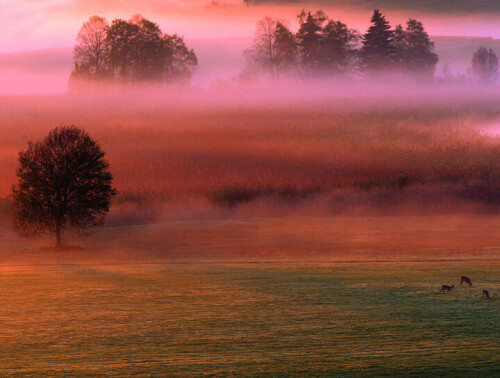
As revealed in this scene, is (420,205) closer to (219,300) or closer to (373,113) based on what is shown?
(373,113)

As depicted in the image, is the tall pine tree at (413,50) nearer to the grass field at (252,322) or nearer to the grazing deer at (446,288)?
the grass field at (252,322)

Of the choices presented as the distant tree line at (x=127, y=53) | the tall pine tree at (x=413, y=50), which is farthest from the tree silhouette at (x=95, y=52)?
the tall pine tree at (x=413, y=50)

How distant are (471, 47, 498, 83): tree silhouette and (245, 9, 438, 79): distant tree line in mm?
45803

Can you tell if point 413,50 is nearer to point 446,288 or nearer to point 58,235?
point 58,235

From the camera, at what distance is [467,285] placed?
1952 cm

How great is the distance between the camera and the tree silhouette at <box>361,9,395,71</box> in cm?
10612

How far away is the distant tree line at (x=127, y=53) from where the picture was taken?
94250 mm

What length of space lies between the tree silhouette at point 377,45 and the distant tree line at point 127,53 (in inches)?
1021

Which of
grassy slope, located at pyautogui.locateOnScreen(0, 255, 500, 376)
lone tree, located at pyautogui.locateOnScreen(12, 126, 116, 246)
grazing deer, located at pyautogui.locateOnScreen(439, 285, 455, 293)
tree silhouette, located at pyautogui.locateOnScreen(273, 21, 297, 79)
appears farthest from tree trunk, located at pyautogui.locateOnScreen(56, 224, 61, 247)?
tree silhouette, located at pyautogui.locateOnScreen(273, 21, 297, 79)

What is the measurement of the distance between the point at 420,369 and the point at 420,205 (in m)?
77.0

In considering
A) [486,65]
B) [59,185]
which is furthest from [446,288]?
[486,65]

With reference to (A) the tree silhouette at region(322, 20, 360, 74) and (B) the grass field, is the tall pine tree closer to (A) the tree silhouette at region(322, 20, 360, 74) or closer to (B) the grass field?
(A) the tree silhouette at region(322, 20, 360, 74)

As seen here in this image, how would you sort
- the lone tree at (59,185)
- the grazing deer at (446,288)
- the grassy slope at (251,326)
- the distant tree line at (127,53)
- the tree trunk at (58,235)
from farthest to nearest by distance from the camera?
the distant tree line at (127,53)
the tree trunk at (58,235)
the lone tree at (59,185)
the grazing deer at (446,288)
the grassy slope at (251,326)

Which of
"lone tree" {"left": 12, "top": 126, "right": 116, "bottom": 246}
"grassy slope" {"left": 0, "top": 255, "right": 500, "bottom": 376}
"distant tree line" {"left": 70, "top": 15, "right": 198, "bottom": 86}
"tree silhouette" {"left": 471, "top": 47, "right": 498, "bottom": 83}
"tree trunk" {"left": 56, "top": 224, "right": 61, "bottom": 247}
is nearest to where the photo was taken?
"grassy slope" {"left": 0, "top": 255, "right": 500, "bottom": 376}
